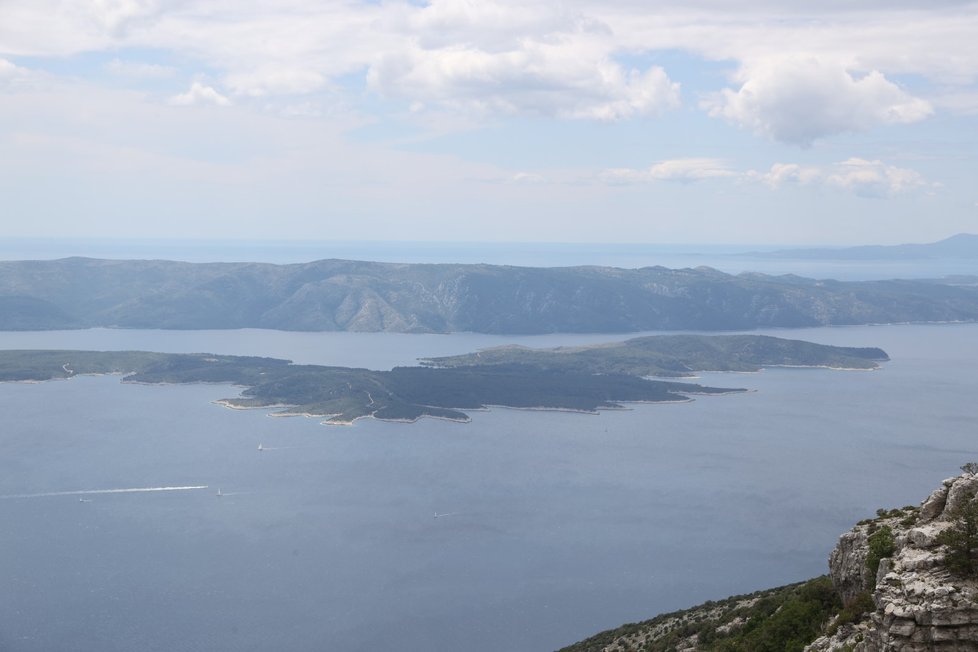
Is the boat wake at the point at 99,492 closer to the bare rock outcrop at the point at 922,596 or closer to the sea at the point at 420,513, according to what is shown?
the sea at the point at 420,513

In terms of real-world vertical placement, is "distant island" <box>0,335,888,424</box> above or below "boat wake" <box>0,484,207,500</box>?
above

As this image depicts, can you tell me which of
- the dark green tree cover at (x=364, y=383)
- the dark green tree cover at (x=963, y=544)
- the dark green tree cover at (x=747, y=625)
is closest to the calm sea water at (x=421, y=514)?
the dark green tree cover at (x=364, y=383)

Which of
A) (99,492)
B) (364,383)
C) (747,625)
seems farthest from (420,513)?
(364,383)

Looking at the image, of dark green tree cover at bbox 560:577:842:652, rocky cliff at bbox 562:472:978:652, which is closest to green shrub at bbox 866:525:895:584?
rocky cliff at bbox 562:472:978:652

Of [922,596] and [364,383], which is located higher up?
[922,596]

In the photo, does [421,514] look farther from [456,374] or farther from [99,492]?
[456,374]

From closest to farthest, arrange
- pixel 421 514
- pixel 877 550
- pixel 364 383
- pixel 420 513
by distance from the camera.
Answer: pixel 877 550 < pixel 421 514 < pixel 420 513 < pixel 364 383

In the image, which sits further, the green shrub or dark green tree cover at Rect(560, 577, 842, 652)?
dark green tree cover at Rect(560, 577, 842, 652)

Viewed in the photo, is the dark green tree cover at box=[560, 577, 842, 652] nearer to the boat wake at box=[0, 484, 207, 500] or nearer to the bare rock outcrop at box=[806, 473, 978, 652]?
the bare rock outcrop at box=[806, 473, 978, 652]

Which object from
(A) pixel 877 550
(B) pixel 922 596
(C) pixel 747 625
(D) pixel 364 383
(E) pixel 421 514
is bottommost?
(E) pixel 421 514
